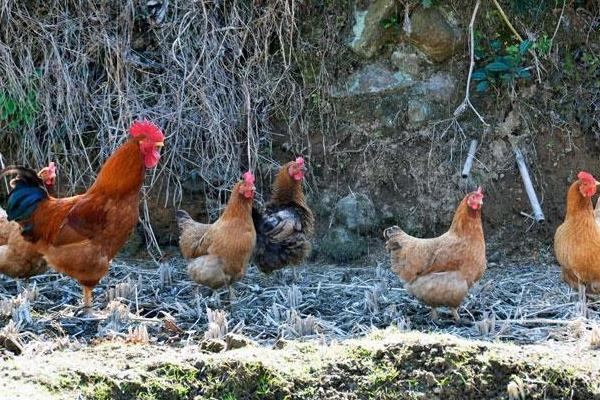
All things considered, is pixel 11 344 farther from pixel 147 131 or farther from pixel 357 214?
pixel 357 214

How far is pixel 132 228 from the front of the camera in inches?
274

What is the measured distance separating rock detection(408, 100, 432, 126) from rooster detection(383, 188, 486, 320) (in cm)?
218

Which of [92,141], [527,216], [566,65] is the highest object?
[566,65]

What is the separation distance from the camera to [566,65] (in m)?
8.91

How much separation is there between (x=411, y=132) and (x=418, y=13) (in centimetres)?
106

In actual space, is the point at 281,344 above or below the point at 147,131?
below

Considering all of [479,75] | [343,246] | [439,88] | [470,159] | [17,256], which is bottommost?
[343,246]

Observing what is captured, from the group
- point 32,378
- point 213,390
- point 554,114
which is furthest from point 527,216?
point 32,378

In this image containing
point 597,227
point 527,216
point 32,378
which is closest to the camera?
point 32,378

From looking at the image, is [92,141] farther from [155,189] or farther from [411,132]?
[411,132]

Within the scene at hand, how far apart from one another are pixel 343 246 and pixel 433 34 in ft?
6.75

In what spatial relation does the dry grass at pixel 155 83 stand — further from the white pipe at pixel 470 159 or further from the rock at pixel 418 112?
the white pipe at pixel 470 159

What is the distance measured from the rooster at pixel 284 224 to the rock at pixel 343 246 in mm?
440

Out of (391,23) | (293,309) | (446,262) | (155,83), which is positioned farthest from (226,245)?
(391,23)
